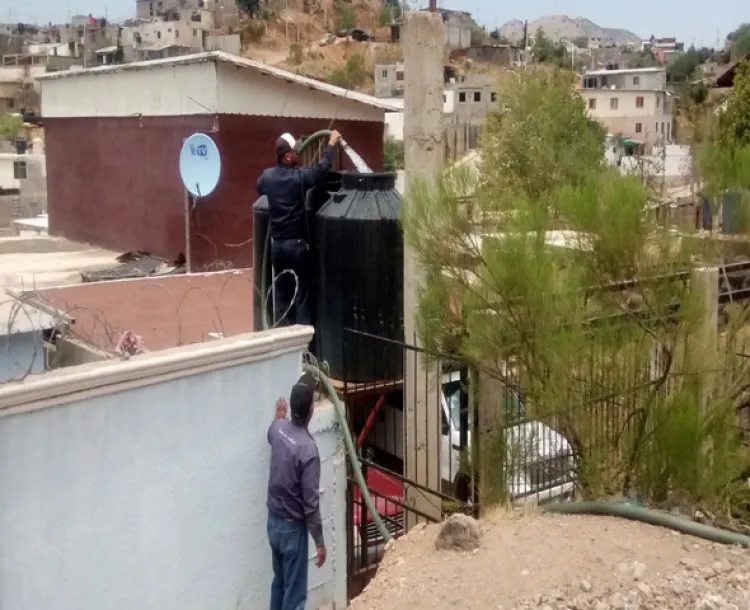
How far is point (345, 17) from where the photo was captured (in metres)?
94.1

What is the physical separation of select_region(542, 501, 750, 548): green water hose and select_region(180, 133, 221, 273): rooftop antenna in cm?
870

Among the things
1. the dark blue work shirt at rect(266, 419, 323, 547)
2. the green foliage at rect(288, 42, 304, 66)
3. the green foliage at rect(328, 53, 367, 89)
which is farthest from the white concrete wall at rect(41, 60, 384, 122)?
the green foliage at rect(288, 42, 304, 66)

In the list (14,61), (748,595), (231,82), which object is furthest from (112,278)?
(14,61)

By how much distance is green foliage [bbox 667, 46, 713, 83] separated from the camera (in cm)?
8136

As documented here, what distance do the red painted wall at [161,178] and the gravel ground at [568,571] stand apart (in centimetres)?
949

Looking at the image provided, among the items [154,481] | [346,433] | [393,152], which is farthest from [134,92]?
[393,152]

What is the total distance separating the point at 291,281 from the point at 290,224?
0.51m

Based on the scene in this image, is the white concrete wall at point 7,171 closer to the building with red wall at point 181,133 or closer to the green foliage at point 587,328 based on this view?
the building with red wall at point 181,133

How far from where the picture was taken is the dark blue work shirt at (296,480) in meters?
5.89

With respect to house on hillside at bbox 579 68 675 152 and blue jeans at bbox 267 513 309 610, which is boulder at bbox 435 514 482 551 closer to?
blue jeans at bbox 267 513 309 610

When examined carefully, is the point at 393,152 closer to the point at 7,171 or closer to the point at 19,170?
the point at 19,170

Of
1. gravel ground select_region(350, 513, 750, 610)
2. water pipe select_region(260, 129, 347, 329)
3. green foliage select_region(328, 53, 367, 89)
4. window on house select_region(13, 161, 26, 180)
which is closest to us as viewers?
gravel ground select_region(350, 513, 750, 610)

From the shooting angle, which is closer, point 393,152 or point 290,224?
point 290,224

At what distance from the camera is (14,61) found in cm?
8362
